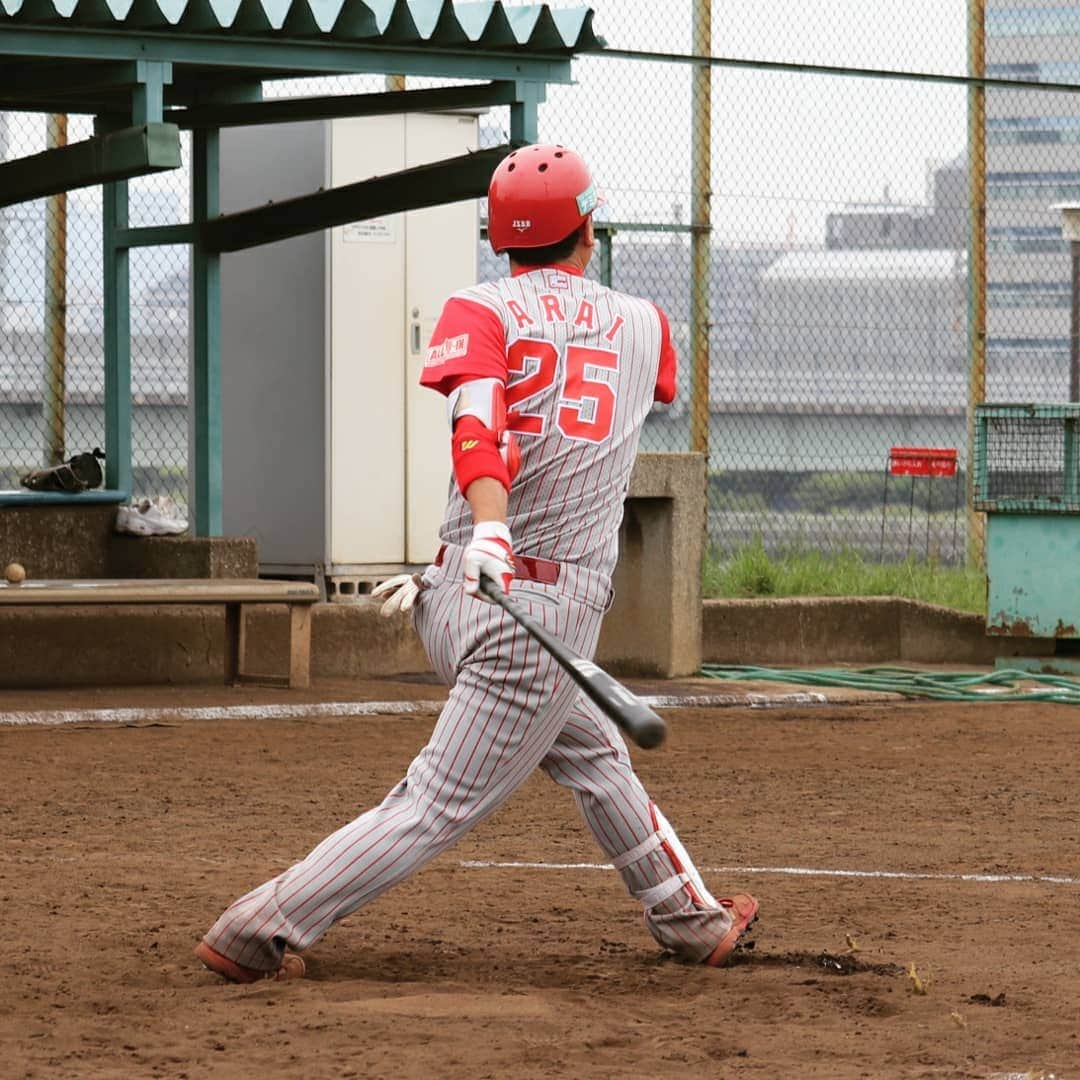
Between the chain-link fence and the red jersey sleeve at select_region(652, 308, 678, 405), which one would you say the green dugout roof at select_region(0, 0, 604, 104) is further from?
the red jersey sleeve at select_region(652, 308, 678, 405)

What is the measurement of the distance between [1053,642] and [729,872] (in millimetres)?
6740

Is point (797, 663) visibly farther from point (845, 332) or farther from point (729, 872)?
point (729, 872)

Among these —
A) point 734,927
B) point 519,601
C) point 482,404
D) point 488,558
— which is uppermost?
point 482,404

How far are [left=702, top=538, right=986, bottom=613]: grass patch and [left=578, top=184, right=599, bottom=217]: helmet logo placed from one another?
8.23 metres

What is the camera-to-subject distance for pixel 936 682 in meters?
11.9

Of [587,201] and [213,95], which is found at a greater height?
[213,95]

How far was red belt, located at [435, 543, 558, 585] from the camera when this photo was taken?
4.62 meters

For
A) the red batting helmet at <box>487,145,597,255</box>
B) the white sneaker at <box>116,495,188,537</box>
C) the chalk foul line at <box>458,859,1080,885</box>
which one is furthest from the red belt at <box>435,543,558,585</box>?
the white sneaker at <box>116,495,188,537</box>

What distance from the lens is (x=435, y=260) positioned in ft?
41.0

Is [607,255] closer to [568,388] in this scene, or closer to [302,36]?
[302,36]

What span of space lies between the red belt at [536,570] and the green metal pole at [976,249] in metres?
8.65

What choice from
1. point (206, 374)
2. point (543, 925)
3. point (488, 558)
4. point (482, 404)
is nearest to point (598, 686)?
point (488, 558)

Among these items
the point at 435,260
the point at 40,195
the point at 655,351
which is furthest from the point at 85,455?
the point at 655,351

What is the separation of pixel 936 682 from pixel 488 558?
795 cm
